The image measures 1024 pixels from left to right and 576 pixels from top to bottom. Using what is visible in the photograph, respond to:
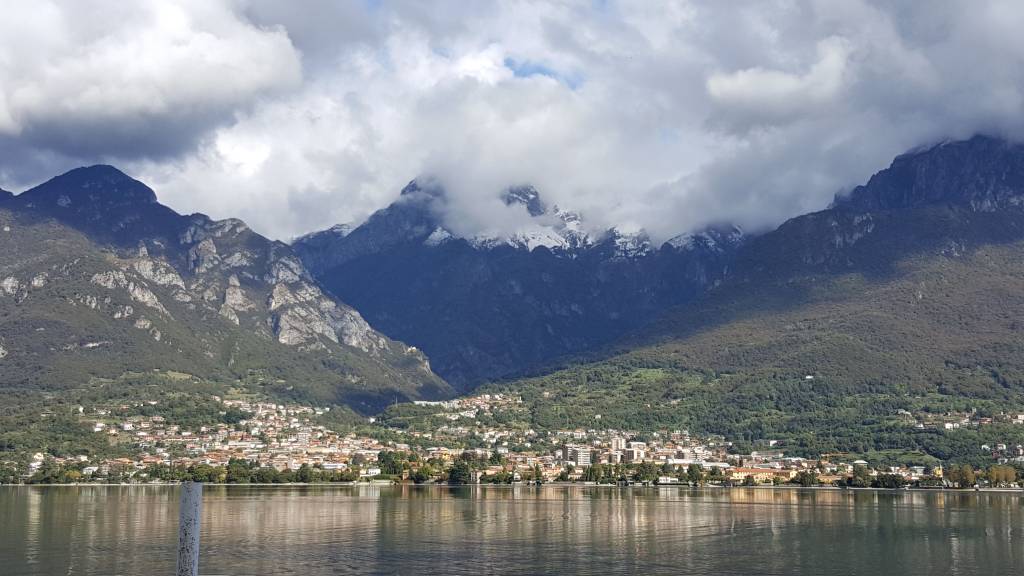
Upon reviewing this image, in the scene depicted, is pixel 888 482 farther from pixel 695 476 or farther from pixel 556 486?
pixel 556 486

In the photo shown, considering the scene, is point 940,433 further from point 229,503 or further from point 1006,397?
point 229,503

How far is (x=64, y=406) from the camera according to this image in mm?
190875

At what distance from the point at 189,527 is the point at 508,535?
46.6 metres

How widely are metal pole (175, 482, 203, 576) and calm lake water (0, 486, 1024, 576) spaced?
84.9 ft

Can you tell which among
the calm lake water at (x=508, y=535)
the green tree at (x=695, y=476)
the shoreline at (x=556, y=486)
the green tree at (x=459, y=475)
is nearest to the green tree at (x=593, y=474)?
the shoreline at (x=556, y=486)

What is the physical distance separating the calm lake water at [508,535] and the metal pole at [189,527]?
84.9 feet

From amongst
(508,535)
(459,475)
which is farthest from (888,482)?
(508,535)

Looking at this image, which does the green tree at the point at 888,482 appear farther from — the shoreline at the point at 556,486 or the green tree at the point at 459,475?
the green tree at the point at 459,475

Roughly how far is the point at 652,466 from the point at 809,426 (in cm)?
4787

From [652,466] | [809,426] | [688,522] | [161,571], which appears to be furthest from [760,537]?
[809,426]

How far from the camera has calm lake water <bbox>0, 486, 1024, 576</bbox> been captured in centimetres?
5716

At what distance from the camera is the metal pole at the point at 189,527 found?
88.7 feet

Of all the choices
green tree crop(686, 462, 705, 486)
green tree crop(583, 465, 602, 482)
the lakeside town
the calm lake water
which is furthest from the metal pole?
green tree crop(583, 465, 602, 482)

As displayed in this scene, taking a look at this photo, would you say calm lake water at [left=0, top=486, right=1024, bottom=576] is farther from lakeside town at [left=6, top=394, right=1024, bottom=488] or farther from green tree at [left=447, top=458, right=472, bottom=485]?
green tree at [left=447, top=458, right=472, bottom=485]
